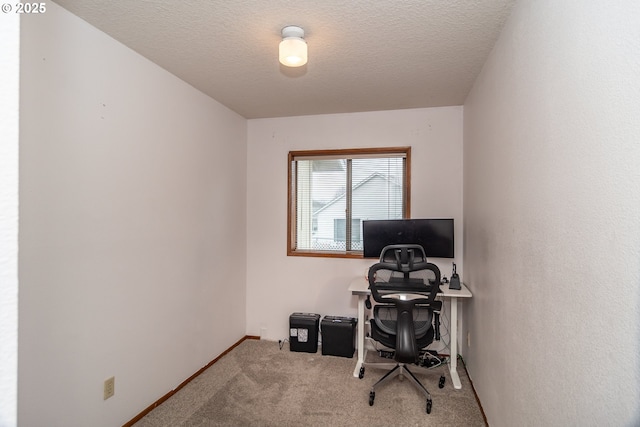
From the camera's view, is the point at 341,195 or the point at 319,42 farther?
the point at 341,195

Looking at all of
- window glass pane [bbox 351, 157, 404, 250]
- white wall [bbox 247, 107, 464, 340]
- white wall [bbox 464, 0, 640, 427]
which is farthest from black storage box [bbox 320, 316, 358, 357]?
white wall [bbox 464, 0, 640, 427]

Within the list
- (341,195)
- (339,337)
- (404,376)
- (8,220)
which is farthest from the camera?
(341,195)

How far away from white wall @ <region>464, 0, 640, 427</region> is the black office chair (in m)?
0.45

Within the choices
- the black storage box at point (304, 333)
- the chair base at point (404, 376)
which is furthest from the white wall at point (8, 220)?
the black storage box at point (304, 333)

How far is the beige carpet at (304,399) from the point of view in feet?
7.13

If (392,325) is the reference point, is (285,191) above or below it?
above

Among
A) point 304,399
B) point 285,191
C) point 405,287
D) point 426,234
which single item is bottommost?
point 304,399

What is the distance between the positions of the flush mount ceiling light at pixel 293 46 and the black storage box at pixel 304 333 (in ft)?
8.27

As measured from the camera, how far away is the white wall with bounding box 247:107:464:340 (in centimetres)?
325

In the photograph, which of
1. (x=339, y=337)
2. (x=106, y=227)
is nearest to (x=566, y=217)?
(x=106, y=227)

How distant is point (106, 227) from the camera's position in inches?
75.3

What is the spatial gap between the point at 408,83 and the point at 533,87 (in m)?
1.41

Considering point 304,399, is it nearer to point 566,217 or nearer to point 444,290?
point 444,290

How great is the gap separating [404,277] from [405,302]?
0.66 ft
